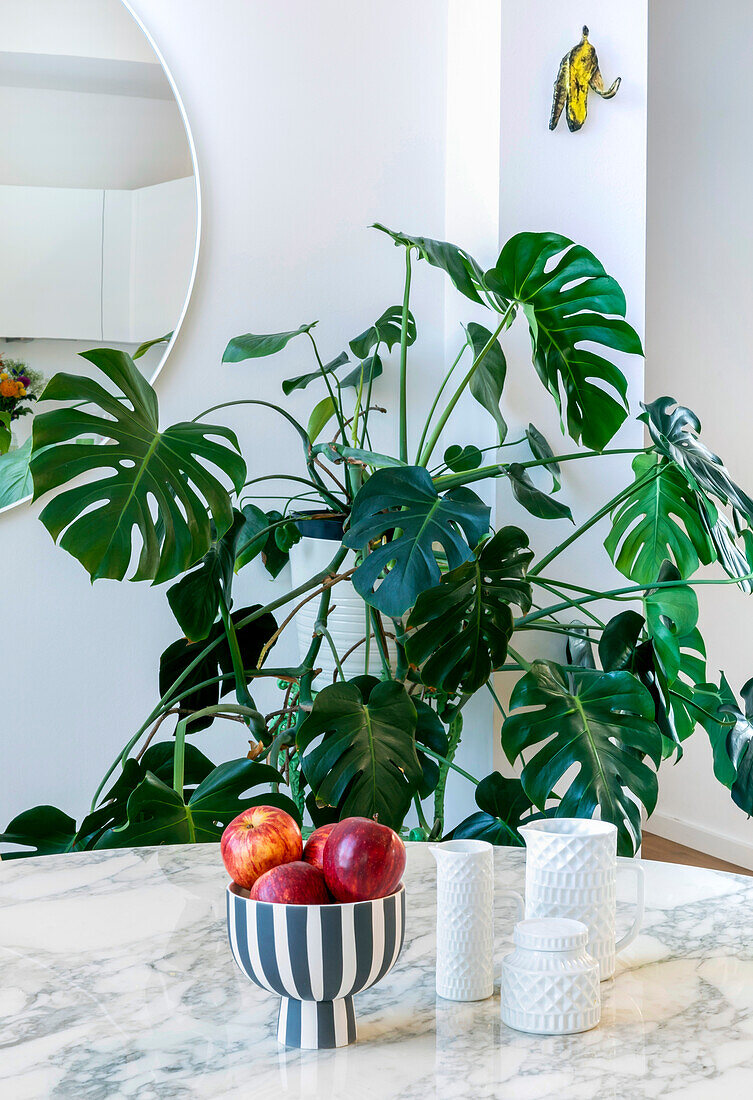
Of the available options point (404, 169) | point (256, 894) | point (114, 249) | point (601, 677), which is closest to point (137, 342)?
point (114, 249)

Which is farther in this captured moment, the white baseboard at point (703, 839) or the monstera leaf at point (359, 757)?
the white baseboard at point (703, 839)

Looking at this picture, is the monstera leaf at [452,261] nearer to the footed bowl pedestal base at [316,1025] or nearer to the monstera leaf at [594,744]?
the monstera leaf at [594,744]

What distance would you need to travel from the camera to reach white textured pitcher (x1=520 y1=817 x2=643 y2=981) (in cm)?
86

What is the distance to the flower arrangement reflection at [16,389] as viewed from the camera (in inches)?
86.0

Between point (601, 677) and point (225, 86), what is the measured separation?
1.57m

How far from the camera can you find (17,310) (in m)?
2.21

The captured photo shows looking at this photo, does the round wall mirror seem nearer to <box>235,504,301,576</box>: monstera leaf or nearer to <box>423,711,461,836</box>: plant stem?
<box>235,504,301,576</box>: monstera leaf

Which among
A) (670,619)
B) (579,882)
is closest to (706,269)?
(670,619)

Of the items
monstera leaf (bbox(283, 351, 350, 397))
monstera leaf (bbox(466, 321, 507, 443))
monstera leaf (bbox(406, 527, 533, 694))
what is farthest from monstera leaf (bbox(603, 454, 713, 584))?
monstera leaf (bbox(283, 351, 350, 397))

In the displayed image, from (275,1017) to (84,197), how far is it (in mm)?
1892

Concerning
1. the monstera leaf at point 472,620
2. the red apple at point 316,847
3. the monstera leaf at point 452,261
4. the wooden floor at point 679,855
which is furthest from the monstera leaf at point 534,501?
the wooden floor at point 679,855

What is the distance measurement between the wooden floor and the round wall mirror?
2.41 m

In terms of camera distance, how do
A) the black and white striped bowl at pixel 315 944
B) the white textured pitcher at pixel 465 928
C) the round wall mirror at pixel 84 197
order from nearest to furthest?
the black and white striped bowl at pixel 315 944
the white textured pitcher at pixel 465 928
the round wall mirror at pixel 84 197

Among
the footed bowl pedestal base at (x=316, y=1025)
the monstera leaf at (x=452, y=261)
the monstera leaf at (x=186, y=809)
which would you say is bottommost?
the monstera leaf at (x=186, y=809)
